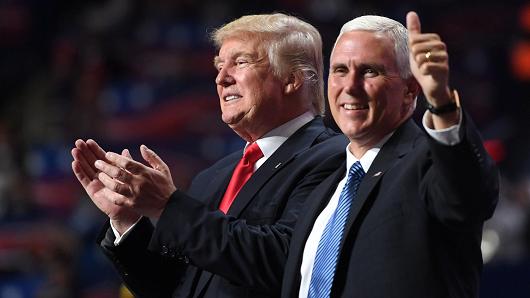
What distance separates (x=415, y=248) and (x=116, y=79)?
22.8 ft

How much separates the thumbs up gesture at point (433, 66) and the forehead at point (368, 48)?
17.3 inches

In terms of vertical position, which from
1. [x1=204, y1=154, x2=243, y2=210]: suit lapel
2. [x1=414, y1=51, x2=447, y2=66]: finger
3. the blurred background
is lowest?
the blurred background

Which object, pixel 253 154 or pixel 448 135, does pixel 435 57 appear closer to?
pixel 448 135

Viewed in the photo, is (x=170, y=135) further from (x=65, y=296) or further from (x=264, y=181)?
(x=264, y=181)

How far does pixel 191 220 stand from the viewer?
119 inches

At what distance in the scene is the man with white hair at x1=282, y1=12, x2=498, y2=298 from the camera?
2445 millimetres

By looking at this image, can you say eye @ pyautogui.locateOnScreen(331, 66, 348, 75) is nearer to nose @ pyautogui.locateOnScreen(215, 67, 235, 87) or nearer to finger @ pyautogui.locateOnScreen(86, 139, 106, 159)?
nose @ pyautogui.locateOnScreen(215, 67, 235, 87)

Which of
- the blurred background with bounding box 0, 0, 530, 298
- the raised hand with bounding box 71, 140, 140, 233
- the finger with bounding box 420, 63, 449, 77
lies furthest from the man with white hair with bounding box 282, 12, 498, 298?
the blurred background with bounding box 0, 0, 530, 298

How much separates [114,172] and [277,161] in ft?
1.72

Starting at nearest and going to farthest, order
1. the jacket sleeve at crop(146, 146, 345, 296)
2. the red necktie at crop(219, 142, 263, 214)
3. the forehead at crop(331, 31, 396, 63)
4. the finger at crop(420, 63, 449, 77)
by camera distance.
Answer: the finger at crop(420, 63, 449, 77) < the forehead at crop(331, 31, 396, 63) < the jacket sleeve at crop(146, 146, 345, 296) < the red necktie at crop(219, 142, 263, 214)

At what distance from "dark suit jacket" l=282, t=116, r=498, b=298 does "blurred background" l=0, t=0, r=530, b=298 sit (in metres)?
5.04

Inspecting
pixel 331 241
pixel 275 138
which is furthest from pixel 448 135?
pixel 275 138

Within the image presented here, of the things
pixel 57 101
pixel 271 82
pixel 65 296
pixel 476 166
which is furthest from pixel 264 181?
pixel 57 101

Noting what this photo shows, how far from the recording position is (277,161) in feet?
11.0
